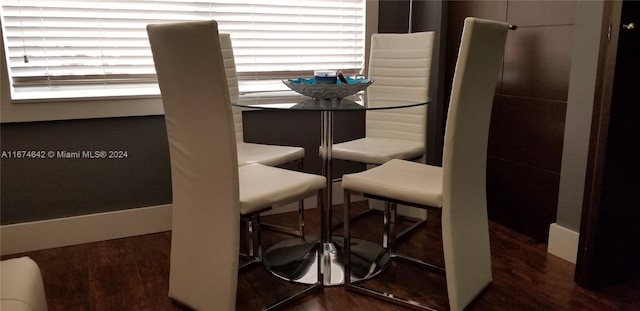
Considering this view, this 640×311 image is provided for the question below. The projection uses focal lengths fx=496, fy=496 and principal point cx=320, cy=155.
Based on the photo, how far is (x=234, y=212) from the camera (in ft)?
5.67

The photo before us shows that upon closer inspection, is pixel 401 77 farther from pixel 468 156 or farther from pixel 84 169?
pixel 84 169

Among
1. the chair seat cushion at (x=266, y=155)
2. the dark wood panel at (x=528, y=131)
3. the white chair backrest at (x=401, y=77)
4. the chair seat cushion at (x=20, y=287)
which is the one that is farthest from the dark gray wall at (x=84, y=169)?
the dark wood panel at (x=528, y=131)

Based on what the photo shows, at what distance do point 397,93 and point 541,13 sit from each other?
83 cm

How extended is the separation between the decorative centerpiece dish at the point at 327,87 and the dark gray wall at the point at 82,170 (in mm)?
1043

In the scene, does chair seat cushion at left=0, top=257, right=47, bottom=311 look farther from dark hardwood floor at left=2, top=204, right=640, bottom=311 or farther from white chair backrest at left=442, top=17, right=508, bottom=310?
white chair backrest at left=442, top=17, right=508, bottom=310

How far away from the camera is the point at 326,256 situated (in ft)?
7.75

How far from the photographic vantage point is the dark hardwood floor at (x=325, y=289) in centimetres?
203

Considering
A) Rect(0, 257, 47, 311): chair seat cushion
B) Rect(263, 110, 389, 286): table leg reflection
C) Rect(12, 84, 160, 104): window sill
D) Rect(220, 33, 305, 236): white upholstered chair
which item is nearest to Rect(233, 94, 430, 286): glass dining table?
Rect(263, 110, 389, 286): table leg reflection

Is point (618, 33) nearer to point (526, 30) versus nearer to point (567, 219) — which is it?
point (526, 30)

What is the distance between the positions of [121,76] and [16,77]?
482 millimetres

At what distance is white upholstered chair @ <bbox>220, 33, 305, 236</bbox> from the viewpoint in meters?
2.48

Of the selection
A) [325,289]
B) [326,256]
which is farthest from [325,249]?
[325,289]

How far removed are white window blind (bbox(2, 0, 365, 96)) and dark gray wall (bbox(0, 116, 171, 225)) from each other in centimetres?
24

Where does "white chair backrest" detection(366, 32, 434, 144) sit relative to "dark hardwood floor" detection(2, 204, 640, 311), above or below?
above
